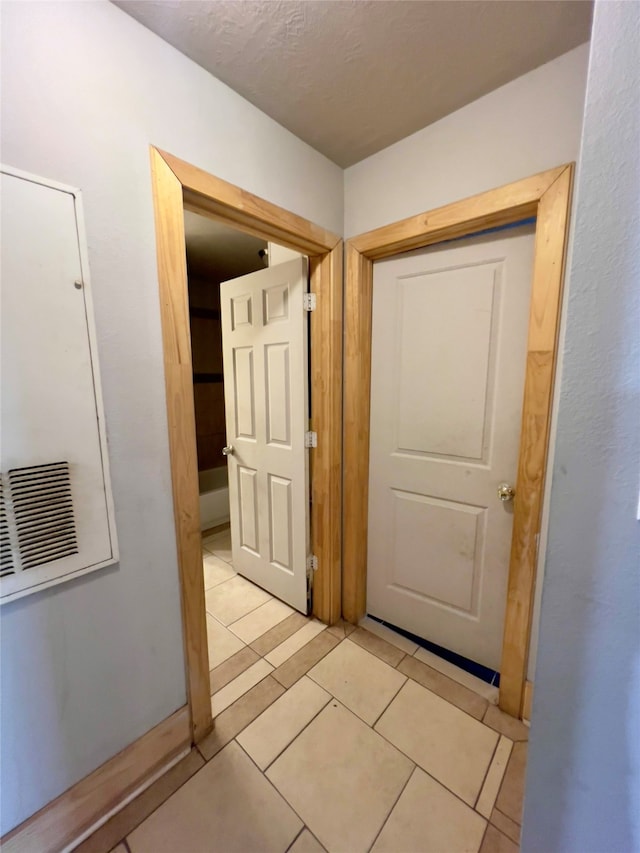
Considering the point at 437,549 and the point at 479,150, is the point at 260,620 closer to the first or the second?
the point at 437,549

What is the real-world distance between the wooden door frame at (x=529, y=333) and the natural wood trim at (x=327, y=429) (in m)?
0.07

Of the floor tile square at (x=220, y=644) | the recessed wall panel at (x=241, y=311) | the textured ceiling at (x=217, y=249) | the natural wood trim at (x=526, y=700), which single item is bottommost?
the floor tile square at (x=220, y=644)

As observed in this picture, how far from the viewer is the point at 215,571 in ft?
7.85

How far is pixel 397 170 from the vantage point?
1452 millimetres

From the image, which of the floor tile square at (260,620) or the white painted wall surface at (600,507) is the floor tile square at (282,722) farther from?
the white painted wall surface at (600,507)

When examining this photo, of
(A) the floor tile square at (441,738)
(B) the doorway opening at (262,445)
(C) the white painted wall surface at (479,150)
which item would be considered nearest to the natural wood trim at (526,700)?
(A) the floor tile square at (441,738)

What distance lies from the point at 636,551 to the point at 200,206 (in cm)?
149

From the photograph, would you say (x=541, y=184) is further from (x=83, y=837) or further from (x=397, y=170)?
(x=83, y=837)

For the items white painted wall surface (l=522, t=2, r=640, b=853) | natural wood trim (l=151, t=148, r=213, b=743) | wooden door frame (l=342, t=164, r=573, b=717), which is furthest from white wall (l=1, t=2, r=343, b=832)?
white painted wall surface (l=522, t=2, r=640, b=853)

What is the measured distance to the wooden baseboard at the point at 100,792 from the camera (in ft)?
3.01

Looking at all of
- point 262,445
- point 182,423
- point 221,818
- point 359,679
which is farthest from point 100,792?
point 262,445

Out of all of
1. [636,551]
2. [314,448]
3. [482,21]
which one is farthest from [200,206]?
[636,551]

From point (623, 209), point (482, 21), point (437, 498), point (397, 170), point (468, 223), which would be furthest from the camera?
point (437, 498)

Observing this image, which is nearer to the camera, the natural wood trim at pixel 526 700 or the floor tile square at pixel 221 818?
the floor tile square at pixel 221 818
